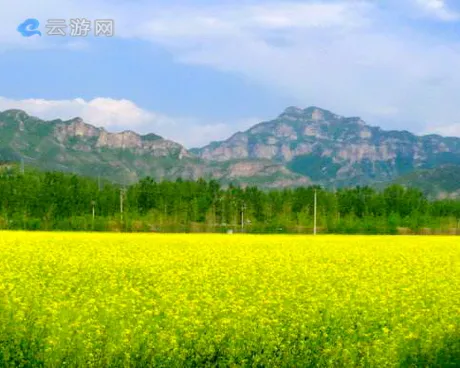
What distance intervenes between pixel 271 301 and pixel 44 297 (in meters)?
6.75

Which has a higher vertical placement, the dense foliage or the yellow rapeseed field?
the dense foliage

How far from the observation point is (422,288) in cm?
2342

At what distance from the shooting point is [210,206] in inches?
6230

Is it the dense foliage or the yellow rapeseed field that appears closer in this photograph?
the yellow rapeseed field

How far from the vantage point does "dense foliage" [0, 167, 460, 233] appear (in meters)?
130

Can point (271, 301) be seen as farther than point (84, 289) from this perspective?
No

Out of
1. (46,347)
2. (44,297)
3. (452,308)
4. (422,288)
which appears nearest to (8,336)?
(46,347)

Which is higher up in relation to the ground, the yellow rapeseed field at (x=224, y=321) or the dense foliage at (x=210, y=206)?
the dense foliage at (x=210, y=206)

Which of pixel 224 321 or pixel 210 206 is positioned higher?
pixel 210 206

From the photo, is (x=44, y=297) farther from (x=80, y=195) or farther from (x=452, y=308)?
A: (x=80, y=195)

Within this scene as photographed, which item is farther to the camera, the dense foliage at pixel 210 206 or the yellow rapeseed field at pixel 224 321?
the dense foliage at pixel 210 206

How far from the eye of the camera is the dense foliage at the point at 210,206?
13038cm

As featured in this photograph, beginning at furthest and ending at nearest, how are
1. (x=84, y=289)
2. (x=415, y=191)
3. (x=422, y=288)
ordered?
(x=415, y=191)
(x=422, y=288)
(x=84, y=289)

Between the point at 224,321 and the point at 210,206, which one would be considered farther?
the point at 210,206
